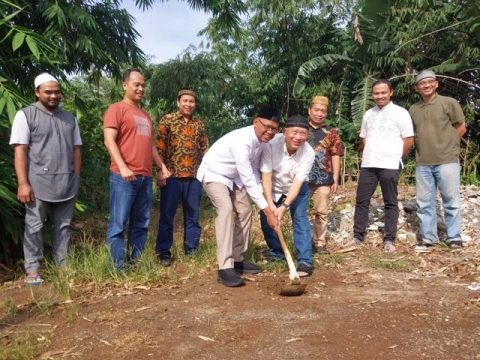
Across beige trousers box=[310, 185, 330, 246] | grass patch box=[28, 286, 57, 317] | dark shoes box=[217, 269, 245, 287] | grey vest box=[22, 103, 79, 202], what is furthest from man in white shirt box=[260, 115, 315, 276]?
grass patch box=[28, 286, 57, 317]

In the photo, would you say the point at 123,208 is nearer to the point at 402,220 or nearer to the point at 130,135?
the point at 130,135

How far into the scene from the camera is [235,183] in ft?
13.8

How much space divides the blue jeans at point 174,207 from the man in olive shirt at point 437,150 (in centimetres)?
233

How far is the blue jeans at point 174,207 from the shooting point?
459 centimetres

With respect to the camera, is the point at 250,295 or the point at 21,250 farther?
the point at 21,250

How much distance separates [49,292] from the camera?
3.79 metres

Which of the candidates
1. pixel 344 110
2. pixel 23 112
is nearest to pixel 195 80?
pixel 344 110

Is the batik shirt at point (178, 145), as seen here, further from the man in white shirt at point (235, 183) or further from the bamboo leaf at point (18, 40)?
the bamboo leaf at point (18, 40)

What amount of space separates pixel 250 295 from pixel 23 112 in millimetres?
2304

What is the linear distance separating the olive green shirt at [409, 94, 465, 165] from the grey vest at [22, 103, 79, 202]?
3.46 meters

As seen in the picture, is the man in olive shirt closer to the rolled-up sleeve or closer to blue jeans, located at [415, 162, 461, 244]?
blue jeans, located at [415, 162, 461, 244]

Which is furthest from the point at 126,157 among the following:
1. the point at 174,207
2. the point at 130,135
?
the point at 174,207

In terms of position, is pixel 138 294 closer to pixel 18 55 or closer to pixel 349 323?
pixel 349 323

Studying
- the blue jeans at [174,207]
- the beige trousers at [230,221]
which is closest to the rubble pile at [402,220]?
the beige trousers at [230,221]
